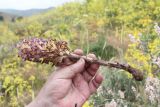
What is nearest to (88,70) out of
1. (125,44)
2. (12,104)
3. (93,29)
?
(12,104)

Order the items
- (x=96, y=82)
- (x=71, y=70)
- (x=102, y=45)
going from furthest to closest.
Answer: (x=102, y=45) → (x=96, y=82) → (x=71, y=70)

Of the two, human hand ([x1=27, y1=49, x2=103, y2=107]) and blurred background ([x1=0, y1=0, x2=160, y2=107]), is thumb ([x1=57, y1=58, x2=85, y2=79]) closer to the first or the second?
human hand ([x1=27, y1=49, x2=103, y2=107])

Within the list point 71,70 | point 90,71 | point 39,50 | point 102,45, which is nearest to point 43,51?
point 39,50

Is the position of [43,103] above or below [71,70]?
below

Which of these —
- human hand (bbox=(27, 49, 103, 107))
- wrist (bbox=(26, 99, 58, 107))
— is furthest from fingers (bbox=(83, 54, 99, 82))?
wrist (bbox=(26, 99, 58, 107))

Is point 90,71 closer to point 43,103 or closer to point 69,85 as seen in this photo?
point 69,85

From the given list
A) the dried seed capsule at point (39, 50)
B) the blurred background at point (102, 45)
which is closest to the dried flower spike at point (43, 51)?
the dried seed capsule at point (39, 50)
